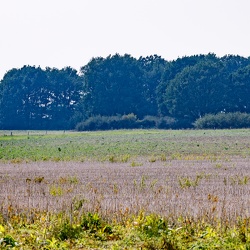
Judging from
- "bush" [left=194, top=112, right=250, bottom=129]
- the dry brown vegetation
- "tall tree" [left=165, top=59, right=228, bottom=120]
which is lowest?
the dry brown vegetation

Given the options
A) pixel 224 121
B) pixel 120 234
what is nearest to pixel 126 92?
pixel 224 121

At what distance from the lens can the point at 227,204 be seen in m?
17.5

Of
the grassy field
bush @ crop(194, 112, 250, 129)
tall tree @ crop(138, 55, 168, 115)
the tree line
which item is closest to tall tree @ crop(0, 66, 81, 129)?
the tree line

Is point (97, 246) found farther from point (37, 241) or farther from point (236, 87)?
point (236, 87)

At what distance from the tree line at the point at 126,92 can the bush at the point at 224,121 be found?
8.93 meters

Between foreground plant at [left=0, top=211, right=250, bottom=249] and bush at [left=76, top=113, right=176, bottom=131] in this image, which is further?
bush at [left=76, top=113, right=176, bottom=131]

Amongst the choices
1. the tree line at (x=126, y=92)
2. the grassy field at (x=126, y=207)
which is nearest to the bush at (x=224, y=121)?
the tree line at (x=126, y=92)

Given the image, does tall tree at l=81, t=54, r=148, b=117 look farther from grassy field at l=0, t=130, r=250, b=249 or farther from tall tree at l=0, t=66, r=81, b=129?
grassy field at l=0, t=130, r=250, b=249

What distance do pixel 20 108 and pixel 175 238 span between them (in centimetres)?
12068

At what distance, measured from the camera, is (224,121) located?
309 ft

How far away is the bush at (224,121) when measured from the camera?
94312 millimetres

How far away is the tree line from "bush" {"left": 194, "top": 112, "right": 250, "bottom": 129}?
A: 8935 mm

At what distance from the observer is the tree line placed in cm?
10856

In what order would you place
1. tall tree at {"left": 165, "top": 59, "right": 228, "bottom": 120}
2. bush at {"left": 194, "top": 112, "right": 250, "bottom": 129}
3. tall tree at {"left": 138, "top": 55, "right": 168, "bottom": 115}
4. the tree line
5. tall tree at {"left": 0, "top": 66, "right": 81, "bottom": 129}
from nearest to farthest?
bush at {"left": 194, "top": 112, "right": 250, "bottom": 129}, tall tree at {"left": 165, "top": 59, "right": 228, "bottom": 120}, the tree line, tall tree at {"left": 138, "top": 55, "right": 168, "bottom": 115}, tall tree at {"left": 0, "top": 66, "right": 81, "bottom": 129}
